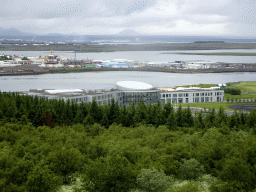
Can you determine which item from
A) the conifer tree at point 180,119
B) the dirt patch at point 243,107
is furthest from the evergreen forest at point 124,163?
the dirt patch at point 243,107

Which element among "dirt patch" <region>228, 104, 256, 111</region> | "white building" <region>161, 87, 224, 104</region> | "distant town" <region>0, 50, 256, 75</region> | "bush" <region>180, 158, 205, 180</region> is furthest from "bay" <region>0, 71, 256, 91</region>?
"bush" <region>180, 158, 205, 180</region>

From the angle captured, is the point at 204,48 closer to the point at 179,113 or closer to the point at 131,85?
the point at 131,85

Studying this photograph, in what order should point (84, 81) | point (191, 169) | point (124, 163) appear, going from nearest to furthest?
1. point (124, 163)
2. point (191, 169)
3. point (84, 81)

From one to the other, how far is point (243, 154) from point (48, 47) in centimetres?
9646

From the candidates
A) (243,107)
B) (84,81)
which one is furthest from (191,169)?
(84,81)

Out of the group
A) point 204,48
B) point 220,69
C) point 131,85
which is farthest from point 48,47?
point 131,85

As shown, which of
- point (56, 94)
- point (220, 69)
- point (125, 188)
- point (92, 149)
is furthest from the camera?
point (220, 69)

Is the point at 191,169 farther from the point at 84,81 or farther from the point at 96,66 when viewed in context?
the point at 96,66

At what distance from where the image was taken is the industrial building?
19938mm

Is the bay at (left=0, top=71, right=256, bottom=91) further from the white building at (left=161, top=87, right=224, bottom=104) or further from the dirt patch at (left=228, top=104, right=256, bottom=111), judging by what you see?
the dirt patch at (left=228, top=104, right=256, bottom=111)

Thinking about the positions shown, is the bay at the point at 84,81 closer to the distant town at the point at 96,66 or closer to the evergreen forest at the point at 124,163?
the distant town at the point at 96,66

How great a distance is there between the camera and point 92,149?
852 centimetres

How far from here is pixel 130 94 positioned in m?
22.3

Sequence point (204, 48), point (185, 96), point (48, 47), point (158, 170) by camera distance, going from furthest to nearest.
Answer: point (204, 48), point (48, 47), point (185, 96), point (158, 170)
